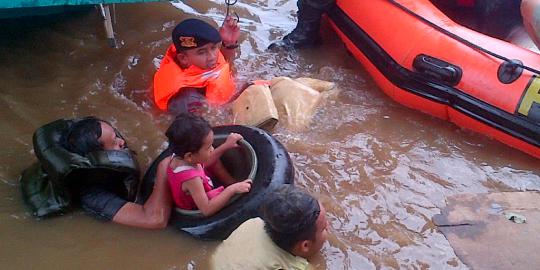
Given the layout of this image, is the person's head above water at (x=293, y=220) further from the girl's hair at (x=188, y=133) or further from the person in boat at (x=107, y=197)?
the person in boat at (x=107, y=197)

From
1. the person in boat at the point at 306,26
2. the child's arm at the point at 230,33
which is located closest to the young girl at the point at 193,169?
the child's arm at the point at 230,33

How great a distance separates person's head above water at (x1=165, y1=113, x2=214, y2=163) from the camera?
2.82 meters

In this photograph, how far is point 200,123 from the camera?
112 inches

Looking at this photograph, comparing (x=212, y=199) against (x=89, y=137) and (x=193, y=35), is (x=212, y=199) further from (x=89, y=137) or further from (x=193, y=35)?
(x=193, y=35)

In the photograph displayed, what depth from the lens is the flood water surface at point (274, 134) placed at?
9.42ft

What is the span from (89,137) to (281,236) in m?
1.20

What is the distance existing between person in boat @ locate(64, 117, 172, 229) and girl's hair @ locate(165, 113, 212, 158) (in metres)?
0.24

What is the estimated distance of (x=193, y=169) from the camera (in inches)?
115

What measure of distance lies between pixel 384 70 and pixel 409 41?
27cm

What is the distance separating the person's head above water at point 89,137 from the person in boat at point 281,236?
968 millimetres

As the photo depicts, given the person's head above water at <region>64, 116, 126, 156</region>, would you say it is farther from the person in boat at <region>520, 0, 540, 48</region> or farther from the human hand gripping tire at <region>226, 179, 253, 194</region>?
the person in boat at <region>520, 0, 540, 48</region>

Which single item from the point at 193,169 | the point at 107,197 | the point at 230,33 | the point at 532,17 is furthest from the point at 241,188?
the point at 532,17

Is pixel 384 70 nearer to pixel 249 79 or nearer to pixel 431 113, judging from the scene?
pixel 431 113

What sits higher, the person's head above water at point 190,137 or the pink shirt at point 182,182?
the person's head above water at point 190,137
